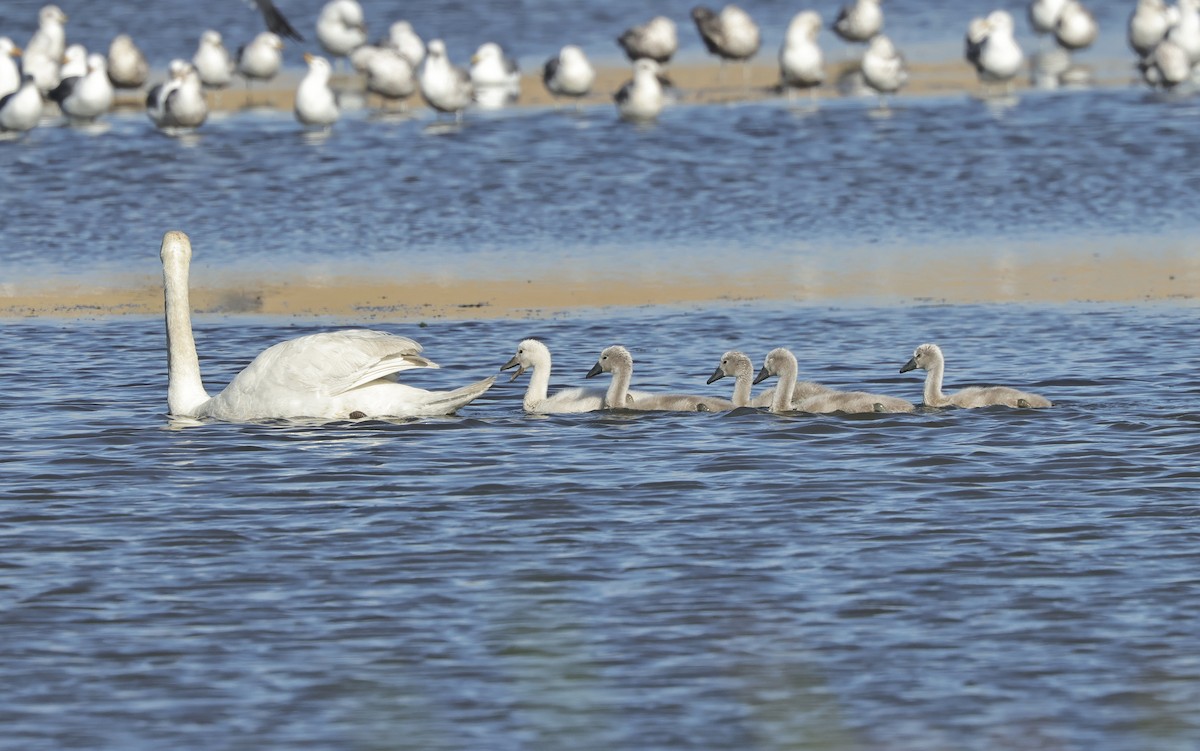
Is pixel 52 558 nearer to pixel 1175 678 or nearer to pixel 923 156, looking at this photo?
pixel 1175 678

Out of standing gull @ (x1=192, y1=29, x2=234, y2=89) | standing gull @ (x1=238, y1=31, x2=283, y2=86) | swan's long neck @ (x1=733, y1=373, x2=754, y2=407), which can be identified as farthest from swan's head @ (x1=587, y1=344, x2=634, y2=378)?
standing gull @ (x1=192, y1=29, x2=234, y2=89)

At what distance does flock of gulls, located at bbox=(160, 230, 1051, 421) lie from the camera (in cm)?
1359

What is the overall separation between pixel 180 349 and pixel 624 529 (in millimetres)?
4426

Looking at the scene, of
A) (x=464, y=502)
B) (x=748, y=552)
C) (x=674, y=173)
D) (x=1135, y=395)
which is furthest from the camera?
(x=674, y=173)

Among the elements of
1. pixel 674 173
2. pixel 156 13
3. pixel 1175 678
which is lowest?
pixel 1175 678

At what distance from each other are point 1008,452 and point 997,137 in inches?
665

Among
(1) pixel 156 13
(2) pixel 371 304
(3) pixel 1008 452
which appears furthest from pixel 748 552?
(1) pixel 156 13

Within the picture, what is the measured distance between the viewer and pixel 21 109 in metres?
31.8

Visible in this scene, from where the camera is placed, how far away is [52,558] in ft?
33.9

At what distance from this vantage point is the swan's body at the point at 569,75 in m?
34.4

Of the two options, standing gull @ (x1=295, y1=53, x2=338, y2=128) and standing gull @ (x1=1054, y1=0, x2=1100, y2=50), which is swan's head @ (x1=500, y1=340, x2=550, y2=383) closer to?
standing gull @ (x1=295, y1=53, x2=338, y2=128)

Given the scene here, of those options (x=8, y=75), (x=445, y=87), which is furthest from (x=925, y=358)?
(x=8, y=75)

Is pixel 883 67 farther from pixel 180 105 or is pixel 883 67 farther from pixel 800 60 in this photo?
pixel 180 105

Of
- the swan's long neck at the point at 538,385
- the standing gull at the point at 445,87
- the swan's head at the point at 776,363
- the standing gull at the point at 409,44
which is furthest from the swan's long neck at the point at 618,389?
the standing gull at the point at 409,44
